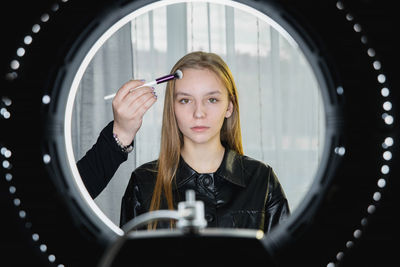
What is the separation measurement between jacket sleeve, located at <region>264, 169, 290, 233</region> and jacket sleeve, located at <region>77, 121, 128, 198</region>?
1.02 ft

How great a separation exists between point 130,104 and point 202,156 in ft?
0.82

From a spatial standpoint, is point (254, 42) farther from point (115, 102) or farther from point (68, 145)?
point (68, 145)

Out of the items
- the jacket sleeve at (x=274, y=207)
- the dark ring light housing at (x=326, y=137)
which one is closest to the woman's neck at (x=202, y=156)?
the jacket sleeve at (x=274, y=207)

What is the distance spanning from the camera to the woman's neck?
0.93 m

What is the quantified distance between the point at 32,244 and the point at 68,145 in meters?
0.13

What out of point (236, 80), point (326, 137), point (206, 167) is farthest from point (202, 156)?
point (236, 80)

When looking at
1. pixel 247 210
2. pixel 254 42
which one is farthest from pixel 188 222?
pixel 254 42

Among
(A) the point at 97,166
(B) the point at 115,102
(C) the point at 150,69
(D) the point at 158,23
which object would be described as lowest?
(A) the point at 97,166

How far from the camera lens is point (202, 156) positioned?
94 cm

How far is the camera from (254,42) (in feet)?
5.08

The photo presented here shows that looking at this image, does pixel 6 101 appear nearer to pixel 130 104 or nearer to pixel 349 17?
pixel 130 104

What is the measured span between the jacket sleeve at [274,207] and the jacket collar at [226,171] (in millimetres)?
65

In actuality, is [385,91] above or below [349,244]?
above

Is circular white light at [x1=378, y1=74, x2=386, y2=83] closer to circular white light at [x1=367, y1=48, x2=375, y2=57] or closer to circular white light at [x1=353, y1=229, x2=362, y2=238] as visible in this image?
circular white light at [x1=367, y1=48, x2=375, y2=57]
